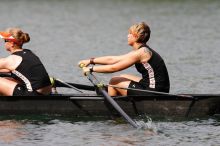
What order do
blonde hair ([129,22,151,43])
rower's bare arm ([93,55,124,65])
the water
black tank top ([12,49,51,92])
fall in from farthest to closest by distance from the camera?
rower's bare arm ([93,55,124,65]), black tank top ([12,49,51,92]), blonde hair ([129,22,151,43]), the water

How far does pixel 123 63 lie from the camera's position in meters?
17.5

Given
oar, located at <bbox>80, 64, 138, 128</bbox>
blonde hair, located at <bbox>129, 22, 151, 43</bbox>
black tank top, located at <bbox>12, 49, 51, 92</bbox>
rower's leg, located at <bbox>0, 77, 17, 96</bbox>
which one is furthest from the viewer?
rower's leg, located at <bbox>0, 77, 17, 96</bbox>

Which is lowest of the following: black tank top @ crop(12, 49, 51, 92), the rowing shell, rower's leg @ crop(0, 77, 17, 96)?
the rowing shell

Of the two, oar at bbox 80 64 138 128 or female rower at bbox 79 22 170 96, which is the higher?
female rower at bbox 79 22 170 96

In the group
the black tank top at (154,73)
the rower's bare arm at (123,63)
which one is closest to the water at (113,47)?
the black tank top at (154,73)

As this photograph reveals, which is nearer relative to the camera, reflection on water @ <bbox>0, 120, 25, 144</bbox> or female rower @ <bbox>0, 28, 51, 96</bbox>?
reflection on water @ <bbox>0, 120, 25, 144</bbox>

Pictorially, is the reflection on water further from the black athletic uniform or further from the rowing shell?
the black athletic uniform

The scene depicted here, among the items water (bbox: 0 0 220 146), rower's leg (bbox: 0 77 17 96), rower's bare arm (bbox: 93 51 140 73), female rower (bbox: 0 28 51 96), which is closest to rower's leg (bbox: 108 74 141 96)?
rower's bare arm (bbox: 93 51 140 73)

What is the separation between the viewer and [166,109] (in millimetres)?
17375

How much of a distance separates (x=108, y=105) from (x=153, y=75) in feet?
3.55

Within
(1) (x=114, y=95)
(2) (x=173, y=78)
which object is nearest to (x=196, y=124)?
(1) (x=114, y=95)

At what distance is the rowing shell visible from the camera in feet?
56.7

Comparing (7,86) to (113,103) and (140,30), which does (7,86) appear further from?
(140,30)

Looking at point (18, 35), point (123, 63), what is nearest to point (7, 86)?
point (18, 35)
